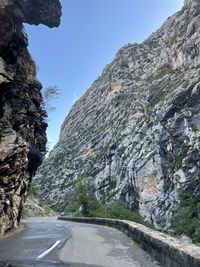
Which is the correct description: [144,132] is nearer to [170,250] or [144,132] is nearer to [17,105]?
[17,105]

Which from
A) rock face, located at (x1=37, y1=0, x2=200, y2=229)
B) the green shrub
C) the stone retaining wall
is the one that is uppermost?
rock face, located at (x1=37, y1=0, x2=200, y2=229)

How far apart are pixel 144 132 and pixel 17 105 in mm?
67746

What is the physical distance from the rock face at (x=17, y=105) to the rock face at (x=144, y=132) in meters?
43.6

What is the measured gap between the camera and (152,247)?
12727 millimetres

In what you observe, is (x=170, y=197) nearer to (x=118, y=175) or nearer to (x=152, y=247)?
(x=118, y=175)

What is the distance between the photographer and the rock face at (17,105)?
24.7 metres

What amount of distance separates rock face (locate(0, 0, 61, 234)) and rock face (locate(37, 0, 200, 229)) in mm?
43620

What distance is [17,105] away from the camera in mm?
30562

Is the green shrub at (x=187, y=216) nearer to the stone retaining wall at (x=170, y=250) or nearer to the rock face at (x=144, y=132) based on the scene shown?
the rock face at (x=144, y=132)

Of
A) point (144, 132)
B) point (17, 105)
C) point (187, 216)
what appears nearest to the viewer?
point (17, 105)

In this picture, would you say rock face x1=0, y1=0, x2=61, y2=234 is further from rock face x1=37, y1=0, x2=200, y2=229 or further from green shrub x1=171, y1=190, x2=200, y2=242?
rock face x1=37, y1=0, x2=200, y2=229

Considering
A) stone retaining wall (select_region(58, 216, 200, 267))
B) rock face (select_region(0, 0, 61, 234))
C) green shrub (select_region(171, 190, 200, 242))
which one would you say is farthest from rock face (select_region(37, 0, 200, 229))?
stone retaining wall (select_region(58, 216, 200, 267))

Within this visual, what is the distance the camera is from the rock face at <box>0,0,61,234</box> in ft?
81.0

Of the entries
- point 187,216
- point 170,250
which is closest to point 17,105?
point 170,250
